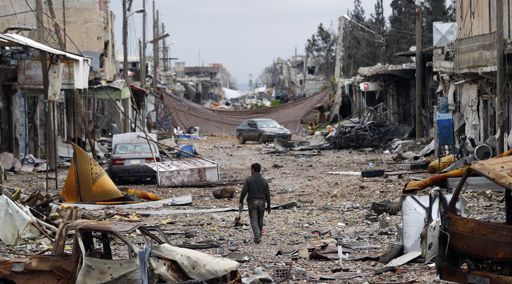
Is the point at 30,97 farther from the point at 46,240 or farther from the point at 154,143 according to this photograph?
the point at 46,240

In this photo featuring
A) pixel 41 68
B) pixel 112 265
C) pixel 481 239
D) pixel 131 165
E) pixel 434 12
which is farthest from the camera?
pixel 434 12

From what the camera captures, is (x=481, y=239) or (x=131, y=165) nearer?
(x=481, y=239)

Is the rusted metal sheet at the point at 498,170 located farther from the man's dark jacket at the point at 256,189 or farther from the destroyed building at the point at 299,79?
the destroyed building at the point at 299,79

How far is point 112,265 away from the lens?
1070 centimetres

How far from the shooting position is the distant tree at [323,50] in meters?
98.1

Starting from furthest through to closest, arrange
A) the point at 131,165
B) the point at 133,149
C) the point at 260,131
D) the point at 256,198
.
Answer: the point at 260,131 < the point at 133,149 < the point at 131,165 < the point at 256,198

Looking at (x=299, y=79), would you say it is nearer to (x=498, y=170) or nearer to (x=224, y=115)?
(x=224, y=115)

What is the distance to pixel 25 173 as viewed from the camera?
30594 mm

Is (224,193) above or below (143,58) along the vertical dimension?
below

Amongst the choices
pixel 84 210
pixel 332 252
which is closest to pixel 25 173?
pixel 84 210

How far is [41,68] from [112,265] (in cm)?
1950

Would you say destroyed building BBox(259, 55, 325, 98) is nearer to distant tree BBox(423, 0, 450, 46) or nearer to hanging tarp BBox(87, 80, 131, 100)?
distant tree BBox(423, 0, 450, 46)

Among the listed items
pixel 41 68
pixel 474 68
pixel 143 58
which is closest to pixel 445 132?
pixel 474 68

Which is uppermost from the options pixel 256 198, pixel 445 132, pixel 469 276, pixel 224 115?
pixel 224 115
